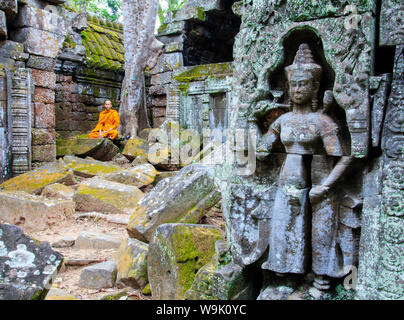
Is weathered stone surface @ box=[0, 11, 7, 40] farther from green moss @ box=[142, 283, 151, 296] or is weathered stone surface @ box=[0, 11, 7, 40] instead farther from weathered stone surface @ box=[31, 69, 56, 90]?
green moss @ box=[142, 283, 151, 296]

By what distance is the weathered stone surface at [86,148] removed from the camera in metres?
8.72

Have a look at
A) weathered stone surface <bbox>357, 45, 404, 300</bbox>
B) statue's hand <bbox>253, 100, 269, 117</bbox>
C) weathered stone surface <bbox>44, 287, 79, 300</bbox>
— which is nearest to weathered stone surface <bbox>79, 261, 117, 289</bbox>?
weathered stone surface <bbox>44, 287, 79, 300</bbox>

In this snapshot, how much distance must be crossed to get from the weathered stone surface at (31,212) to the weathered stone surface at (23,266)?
2307 millimetres

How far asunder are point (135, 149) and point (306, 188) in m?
6.65

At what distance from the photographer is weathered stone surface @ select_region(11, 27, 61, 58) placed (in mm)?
7483

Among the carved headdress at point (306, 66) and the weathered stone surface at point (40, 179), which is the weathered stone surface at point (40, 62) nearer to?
the weathered stone surface at point (40, 179)

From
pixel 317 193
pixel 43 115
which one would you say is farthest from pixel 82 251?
pixel 43 115

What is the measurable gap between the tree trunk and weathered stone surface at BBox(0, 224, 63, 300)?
8.50 m

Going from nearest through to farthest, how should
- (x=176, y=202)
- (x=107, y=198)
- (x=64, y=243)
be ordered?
(x=176, y=202), (x=64, y=243), (x=107, y=198)

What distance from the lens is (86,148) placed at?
8.72 meters

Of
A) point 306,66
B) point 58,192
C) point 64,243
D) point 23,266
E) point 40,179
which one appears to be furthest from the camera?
point 40,179

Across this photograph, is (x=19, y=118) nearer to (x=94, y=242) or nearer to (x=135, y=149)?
(x=135, y=149)

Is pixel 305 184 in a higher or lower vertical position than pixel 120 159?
higher

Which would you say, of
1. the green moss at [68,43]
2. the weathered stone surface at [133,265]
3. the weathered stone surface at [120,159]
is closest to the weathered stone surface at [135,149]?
the weathered stone surface at [120,159]
